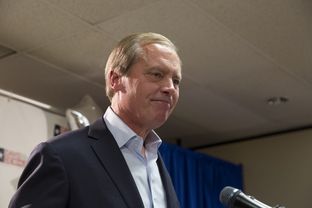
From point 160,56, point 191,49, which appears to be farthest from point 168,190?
point 191,49

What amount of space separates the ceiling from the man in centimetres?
92

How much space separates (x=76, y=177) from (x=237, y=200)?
40 cm

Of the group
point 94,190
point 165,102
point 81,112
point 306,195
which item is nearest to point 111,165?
point 94,190

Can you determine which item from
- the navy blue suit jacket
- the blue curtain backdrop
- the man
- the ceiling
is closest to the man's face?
the man

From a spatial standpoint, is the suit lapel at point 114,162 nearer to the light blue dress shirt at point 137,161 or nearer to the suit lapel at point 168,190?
the light blue dress shirt at point 137,161

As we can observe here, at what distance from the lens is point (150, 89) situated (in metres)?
1.14

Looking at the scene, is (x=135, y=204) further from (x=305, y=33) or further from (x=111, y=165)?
(x=305, y=33)

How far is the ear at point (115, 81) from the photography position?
1.22m

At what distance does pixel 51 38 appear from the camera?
239 cm

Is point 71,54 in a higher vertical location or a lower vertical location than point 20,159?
higher

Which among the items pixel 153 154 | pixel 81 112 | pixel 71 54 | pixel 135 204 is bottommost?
pixel 135 204

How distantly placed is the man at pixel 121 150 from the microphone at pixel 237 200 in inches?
5.0

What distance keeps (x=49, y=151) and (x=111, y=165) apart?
144 mm

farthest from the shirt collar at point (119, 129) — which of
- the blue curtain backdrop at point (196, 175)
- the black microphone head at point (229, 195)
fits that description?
the blue curtain backdrop at point (196, 175)
